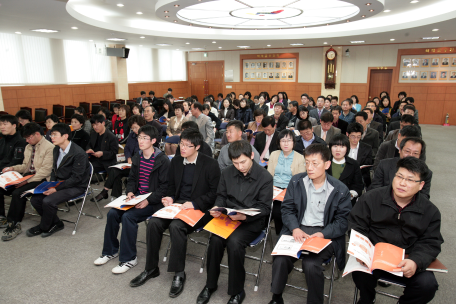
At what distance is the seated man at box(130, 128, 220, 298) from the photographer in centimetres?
301

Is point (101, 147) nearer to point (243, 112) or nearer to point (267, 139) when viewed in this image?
point (267, 139)

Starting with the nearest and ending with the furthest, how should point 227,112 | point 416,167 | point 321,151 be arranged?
point 416,167, point 321,151, point 227,112

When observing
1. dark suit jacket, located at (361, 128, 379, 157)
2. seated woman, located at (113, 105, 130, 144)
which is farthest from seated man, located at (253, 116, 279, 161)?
seated woman, located at (113, 105, 130, 144)

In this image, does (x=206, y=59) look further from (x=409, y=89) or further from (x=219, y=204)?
(x=219, y=204)

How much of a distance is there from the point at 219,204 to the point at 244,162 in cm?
54

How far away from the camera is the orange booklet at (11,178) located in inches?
161

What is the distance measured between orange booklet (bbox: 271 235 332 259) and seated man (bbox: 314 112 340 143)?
3.41m

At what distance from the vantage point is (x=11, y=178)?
4207 mm

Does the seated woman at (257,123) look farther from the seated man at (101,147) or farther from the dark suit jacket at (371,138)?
the seated man at (101,147)

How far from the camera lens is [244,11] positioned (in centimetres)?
862

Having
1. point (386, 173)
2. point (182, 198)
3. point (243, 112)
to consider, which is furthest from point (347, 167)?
point (243, 112)

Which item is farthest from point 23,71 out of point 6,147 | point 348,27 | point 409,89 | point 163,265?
point 409,89

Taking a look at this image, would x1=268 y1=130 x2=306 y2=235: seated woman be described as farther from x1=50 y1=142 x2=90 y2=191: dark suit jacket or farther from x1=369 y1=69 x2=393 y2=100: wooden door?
x1=369 y1=69 x2=393 y2=100: wooden door

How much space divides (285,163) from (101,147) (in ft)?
10.9
